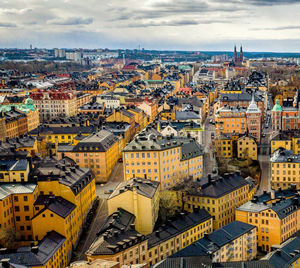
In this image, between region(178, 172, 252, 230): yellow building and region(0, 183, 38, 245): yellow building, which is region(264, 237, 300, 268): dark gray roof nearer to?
region(178, 172, 252, 230): yellow building

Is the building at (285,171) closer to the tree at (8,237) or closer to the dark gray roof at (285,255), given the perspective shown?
the dark gray roof at (285,255)

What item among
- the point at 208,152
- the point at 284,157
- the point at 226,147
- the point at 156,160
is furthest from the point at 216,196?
the point at 208,152

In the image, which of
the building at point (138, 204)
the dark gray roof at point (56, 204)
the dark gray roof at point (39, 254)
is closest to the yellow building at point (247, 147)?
the building at point (138, 204)

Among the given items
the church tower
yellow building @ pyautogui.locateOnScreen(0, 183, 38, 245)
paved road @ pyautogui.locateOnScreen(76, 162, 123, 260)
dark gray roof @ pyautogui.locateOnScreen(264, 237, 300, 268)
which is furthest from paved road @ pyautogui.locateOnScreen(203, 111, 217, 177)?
yellow building @ pyautogui.locateOnScreen(0, 183, 38, 245)

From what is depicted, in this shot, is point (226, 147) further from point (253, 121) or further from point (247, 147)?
point (253, 121)

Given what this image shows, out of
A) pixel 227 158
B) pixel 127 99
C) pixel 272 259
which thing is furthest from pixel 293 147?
pixel 127 99

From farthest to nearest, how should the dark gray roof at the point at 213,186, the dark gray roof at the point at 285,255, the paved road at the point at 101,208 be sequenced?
1. the dark gray roof at the point at 213,186
2. the paved road at the point at 101,208
3. the dark gray roof at the point at 285,255

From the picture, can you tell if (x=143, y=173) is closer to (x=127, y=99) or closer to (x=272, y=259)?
(x=272, y=259)
